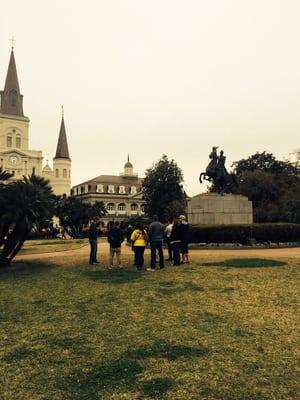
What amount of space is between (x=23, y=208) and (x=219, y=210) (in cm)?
1330

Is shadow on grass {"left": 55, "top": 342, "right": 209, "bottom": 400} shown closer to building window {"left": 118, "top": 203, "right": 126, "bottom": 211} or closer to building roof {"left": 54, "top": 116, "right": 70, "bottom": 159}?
building roof {"left": 54, "top": 116, "right": 70, "bottom": 159}

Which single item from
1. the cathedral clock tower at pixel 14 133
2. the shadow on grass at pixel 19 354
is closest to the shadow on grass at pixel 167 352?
the shadow on grass at pixel 19 354

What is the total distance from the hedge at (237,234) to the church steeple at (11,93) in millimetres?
86985

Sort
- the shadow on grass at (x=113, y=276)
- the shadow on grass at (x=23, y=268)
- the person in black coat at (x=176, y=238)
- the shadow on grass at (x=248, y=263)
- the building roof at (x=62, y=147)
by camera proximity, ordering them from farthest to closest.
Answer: the building roof at (x=62, y=147) < the shadow on grass at (x=23, y=268) < the person in black coat at (x=176, y=238) < the shadow on grass at (x=248, y=263) < the shadow on grass at (x=113, y=276)

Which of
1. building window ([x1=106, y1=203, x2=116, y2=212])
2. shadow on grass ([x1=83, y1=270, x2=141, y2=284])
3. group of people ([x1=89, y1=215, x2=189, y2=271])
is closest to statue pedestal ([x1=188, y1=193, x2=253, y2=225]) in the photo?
group of people ([x1=89, y1=215, x2=189, y2=271])

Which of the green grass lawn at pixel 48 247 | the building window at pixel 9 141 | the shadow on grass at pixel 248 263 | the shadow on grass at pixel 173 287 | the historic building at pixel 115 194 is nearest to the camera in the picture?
the shadow on grass at pixel 173 287

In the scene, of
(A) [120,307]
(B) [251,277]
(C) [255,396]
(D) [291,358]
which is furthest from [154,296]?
(C) [255,396]

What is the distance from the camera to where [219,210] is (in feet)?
83.8

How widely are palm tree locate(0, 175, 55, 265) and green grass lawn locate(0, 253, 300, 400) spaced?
4284 millimetres

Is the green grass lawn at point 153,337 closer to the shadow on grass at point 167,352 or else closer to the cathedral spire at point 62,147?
the shadow on grass at point 167,352

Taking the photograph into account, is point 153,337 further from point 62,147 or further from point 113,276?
point 62,147

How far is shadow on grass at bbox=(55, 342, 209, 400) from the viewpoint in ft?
16.4

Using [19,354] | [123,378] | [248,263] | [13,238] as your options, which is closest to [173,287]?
[248,263]

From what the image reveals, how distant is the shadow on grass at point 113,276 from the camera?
1210 centimetres
